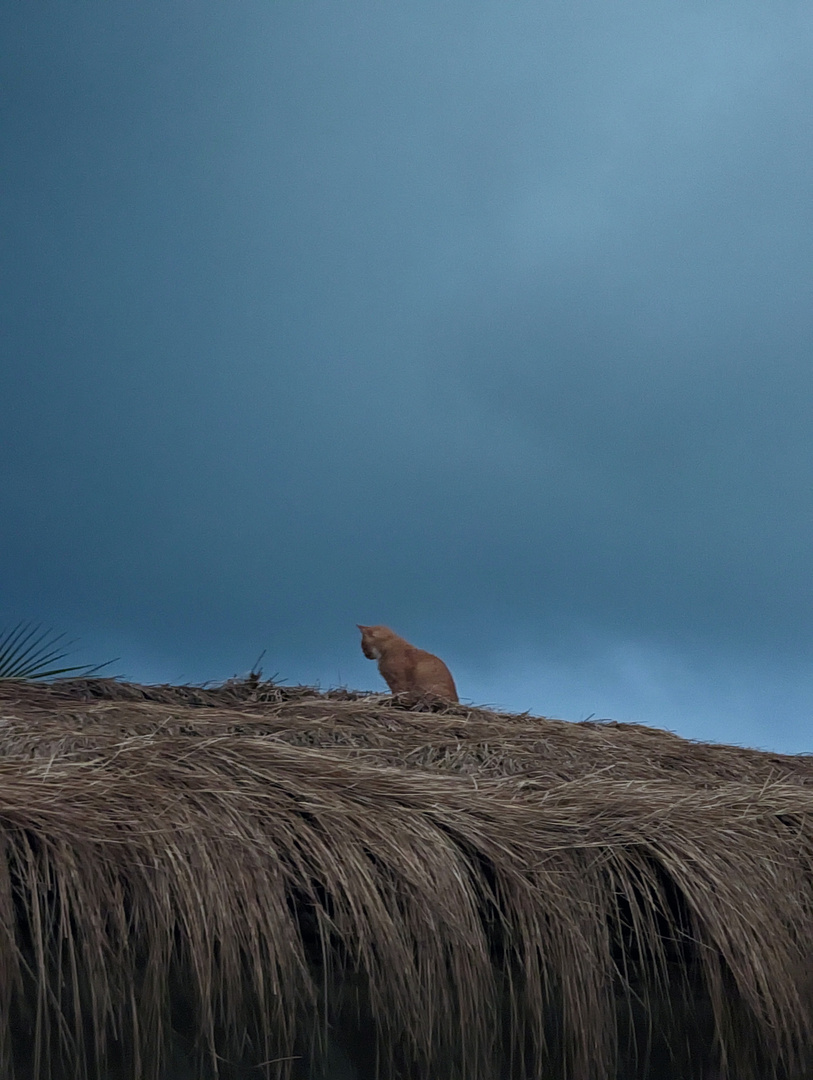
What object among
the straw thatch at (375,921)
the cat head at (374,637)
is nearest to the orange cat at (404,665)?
the cat head at (374,637)

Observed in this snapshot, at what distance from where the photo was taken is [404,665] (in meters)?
6.78

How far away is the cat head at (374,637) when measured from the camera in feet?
23.0

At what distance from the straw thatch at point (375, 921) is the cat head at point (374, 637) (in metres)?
3.21

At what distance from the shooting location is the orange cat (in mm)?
6527

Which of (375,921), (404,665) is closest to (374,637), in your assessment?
(404,665)

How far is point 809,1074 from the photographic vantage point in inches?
133

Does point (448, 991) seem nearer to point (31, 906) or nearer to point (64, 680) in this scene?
point (31, 906)

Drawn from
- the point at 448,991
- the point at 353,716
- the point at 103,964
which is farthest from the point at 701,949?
the point at 353,716

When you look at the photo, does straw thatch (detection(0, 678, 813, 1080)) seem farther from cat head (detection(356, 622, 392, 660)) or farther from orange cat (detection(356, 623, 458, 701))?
cat head (detection(356, 622, 392, 660))

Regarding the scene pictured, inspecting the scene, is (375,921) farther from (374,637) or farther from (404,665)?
(374,637)

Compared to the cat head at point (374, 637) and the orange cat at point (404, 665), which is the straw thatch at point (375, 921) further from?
the cat head at point (374, 637)

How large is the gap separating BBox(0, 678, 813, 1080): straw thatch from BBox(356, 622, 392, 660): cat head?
3213mm

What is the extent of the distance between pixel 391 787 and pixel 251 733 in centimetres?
112

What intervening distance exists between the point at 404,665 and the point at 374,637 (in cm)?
34
